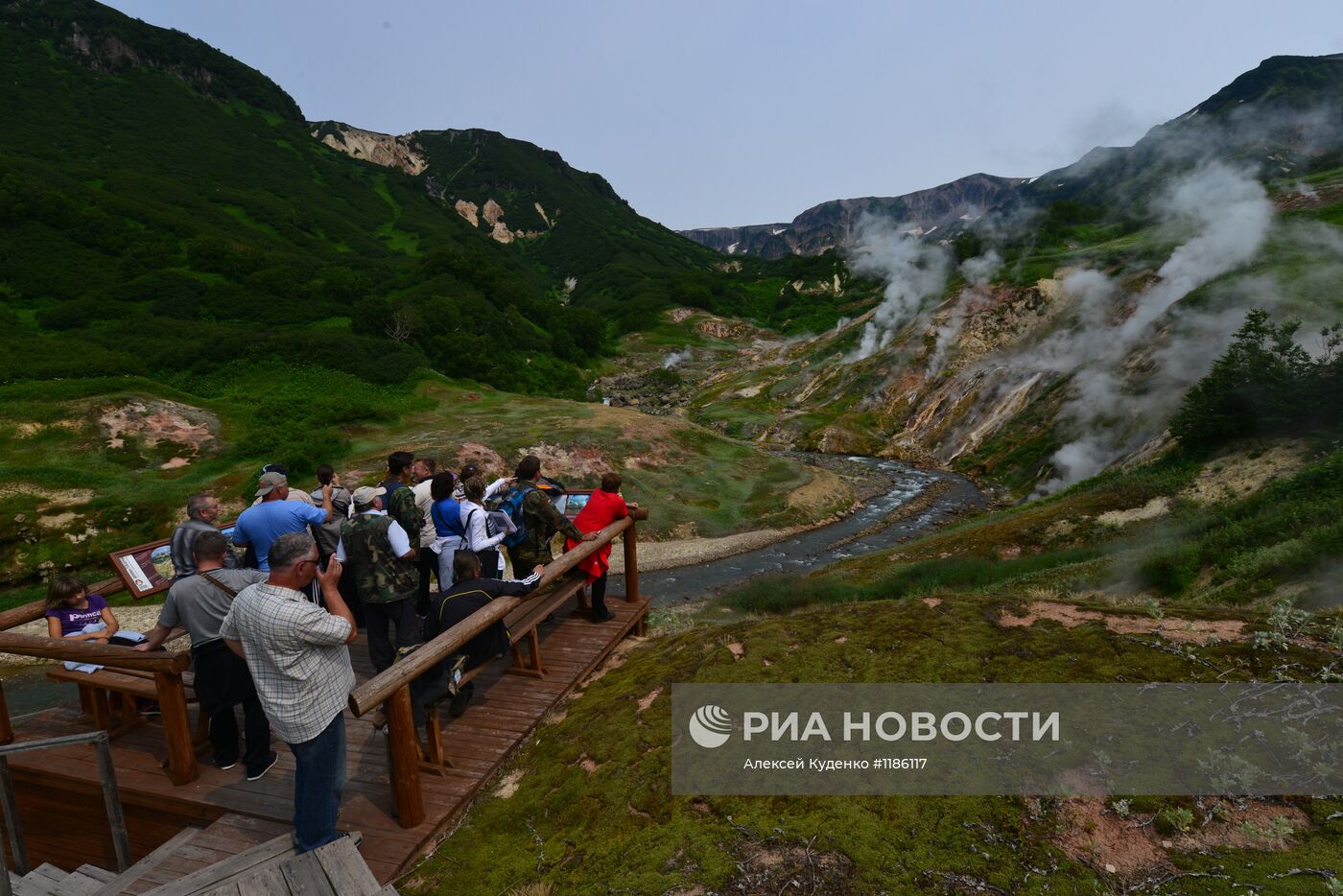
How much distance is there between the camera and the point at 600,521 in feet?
33.1

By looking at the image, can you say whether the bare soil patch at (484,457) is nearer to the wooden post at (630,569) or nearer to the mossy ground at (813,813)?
the wooden post at (630,569)

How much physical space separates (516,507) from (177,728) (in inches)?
174

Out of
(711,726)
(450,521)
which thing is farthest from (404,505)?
(711,726)

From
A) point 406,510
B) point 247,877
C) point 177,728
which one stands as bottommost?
point 247,877

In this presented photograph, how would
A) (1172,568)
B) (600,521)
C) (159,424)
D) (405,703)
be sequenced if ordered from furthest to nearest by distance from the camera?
(159,424)
(1172,568)
(600,521)
(405,703)

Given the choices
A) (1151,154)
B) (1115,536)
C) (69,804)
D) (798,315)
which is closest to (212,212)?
(69,804)

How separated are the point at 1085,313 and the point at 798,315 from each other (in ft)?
265

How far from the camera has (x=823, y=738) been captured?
606 centimetres

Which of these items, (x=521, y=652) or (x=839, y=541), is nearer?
(x=521, y=652)

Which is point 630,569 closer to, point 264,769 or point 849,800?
point 264,769

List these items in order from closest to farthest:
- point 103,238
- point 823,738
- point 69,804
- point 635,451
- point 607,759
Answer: point 823,738 → point 607,759 → point 69,804 → point 635,451 → point 103,238

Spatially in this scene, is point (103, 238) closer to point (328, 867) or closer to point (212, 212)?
point (212, 212)

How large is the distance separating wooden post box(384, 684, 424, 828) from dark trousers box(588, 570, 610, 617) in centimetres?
434

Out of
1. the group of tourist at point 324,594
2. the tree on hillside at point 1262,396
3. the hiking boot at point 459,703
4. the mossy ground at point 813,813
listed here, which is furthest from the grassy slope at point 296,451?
the mossy ground at point 813,813
